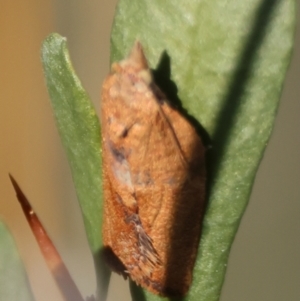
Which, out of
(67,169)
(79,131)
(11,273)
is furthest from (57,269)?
(67,169)

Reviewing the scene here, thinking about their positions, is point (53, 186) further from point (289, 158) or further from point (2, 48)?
point (289, 158)

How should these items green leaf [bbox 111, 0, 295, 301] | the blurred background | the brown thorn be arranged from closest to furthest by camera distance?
1. green leaf [bbox 111, 0, 295, 301]
2. the brown thorn
3. the blurred background

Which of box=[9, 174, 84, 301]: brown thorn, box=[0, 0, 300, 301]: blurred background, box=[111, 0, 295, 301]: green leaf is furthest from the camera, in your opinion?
box=[0, 0, 300, 301]: blurred background

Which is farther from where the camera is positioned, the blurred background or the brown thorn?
the blurred background

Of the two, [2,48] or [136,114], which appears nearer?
[136,114]

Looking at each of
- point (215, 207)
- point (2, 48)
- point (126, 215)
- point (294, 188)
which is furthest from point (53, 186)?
point (215, 207)

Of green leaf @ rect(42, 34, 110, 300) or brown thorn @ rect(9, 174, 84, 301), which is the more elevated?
green leaf @ rect(42, 34, 110, 300)

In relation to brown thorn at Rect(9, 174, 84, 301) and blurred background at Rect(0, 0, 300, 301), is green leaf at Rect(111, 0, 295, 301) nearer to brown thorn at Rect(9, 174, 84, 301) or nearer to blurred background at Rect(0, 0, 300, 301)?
brown thorn at Rect(9, 174, 84, 301)

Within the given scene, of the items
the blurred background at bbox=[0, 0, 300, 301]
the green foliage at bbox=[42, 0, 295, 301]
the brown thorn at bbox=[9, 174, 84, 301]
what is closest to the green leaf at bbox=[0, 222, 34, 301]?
the brown thorn at bbox=[9, 174, 84, 301]
